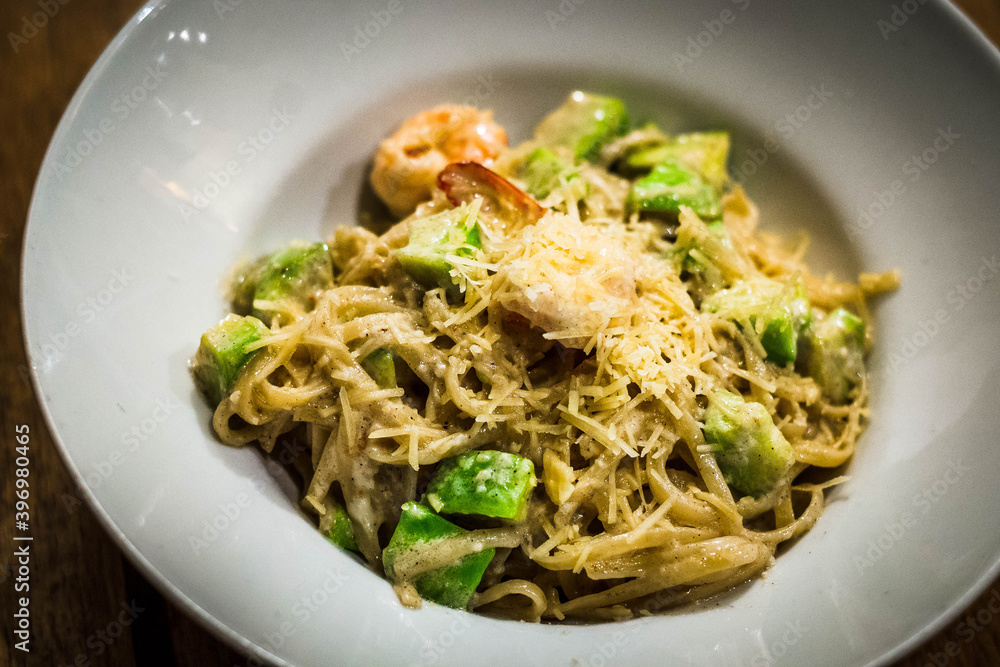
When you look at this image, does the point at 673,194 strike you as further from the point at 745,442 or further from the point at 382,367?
the point at 382,367

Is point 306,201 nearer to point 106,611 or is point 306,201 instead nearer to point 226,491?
point 226,491

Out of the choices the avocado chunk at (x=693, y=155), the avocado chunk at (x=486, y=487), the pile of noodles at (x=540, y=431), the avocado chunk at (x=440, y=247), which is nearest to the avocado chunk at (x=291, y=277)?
the pile of noodles at (x=540, y=431)

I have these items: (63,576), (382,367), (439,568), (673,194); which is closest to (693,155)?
(673,194)

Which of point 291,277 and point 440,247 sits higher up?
point 440,247

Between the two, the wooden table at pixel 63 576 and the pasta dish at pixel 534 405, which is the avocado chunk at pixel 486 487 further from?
the wooden table at pixel 63 576

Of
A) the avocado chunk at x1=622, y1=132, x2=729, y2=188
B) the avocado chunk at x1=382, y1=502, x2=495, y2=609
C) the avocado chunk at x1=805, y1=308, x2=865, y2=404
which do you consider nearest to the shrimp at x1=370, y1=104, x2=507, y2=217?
the avocado chunk at x1=622, y1=132, x2=729, y2=188

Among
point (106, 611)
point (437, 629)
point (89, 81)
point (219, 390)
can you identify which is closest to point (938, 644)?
point (437, 629)

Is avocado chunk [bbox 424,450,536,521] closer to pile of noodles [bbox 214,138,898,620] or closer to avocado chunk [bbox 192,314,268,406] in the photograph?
pile of noodles [bbox 214,138,898,620]
